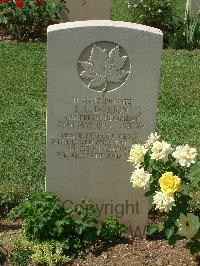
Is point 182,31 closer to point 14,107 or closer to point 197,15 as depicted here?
point 197,15

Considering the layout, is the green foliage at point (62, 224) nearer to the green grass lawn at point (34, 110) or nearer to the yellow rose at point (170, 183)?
the green grass lawn at point (34, 110)

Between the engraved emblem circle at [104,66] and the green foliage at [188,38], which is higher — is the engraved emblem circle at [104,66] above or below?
below

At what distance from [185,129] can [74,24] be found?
2.90 metres

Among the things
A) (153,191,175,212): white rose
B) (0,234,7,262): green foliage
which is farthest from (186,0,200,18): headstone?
(153,191,175,212): white rose

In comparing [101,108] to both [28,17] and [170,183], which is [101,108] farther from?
[28,17]

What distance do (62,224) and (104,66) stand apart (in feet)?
3.81

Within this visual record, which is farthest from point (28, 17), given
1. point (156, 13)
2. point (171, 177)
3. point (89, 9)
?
point (171, 177)

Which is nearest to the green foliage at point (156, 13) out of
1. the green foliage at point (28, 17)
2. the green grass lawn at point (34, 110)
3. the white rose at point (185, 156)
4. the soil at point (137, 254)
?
the green grass lawn at point (34, 110)

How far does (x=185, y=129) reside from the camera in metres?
6.67

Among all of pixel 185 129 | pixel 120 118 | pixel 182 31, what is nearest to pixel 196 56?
pixel 182 31

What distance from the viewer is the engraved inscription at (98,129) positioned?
4289mm

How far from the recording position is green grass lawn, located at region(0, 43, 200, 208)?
220 inches

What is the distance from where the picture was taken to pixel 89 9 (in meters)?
9.75

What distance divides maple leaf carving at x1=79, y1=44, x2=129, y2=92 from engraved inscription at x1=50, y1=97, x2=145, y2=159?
138 mm
